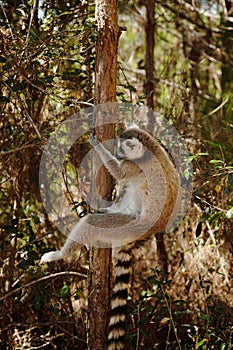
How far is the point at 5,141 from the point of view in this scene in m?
4.68

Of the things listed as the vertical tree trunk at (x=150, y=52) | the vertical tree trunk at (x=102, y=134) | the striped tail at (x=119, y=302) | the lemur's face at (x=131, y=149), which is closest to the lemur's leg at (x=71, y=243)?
the vertical tree trunk at (x=102, y=134)

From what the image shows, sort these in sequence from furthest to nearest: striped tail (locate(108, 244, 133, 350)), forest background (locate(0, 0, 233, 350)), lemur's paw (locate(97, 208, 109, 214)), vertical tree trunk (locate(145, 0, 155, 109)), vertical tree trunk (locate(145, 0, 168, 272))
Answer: vertical tree trunk (locate(145, 0, 155, 109)), vertical tree trunk (locate(145, 0, 168, 272)), forest background (locate(0, 0, 233, 350)), lemur's paw (locate(97, 208, 109, 214)), striped tail (locate(108, 244, 133, 350))

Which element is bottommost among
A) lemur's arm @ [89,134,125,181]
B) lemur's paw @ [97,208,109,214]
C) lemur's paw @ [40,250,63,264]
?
lemur's paw @ [40,250,63,264]

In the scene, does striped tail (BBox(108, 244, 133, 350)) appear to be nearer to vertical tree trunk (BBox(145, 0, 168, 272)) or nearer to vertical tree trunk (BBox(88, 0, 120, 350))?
vertical tree trunk (BBox(88, 0, 120, 350))

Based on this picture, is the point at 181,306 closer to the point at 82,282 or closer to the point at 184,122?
the point at 82,282

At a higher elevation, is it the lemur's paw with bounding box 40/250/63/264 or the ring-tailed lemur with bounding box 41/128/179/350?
the ring-tailed lemur with bounding box 41/128/179/350

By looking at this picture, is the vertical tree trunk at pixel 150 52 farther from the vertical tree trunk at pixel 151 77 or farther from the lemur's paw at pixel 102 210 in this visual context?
the lemur's paw at pixel 102 210

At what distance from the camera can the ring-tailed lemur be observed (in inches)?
138

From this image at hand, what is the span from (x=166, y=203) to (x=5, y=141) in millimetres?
1743

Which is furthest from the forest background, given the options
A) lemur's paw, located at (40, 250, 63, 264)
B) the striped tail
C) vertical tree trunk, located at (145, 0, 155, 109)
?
the striped tail

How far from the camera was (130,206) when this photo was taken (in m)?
3.90

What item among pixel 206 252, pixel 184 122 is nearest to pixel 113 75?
pixel 184 122

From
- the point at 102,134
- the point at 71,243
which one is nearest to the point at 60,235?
the point at 71,243

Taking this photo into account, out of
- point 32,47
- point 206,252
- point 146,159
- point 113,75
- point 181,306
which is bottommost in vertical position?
point 181,306
